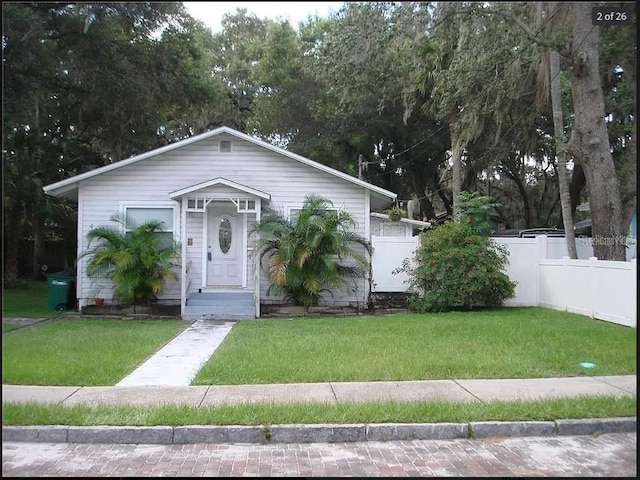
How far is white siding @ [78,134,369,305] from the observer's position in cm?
1388

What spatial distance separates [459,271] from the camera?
1280cm

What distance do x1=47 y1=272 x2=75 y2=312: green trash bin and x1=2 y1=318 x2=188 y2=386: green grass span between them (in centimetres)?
328

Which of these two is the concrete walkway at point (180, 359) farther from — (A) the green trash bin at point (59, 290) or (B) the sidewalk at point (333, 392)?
(A) the green trash bin at point (59, 290)

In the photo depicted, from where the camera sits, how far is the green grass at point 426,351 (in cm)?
641

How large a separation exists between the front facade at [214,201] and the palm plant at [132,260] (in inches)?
18.9

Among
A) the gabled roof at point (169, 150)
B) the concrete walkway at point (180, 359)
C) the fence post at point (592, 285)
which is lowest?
the concrete walkway at point (180, 359)

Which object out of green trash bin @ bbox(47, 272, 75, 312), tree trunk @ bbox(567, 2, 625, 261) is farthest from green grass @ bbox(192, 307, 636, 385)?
green trash bin @ bbox(47, 272, 75, 312)

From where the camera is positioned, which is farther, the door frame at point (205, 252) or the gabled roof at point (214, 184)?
the door frame at point (205, 252)

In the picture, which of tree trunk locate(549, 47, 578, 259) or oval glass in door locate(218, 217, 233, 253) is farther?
oval glass in door locate(218, 217, 233, 253)

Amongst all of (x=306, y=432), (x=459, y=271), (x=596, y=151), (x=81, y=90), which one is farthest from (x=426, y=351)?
(x=81, y=90)

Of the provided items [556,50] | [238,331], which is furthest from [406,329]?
[556,50]

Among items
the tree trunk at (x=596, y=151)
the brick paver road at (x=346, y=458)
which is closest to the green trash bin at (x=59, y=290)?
the brick paver road at (x=346, y=458)

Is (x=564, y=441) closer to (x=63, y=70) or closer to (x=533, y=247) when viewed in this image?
(x=533, y=247)

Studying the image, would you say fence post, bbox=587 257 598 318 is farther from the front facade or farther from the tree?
the front facade
